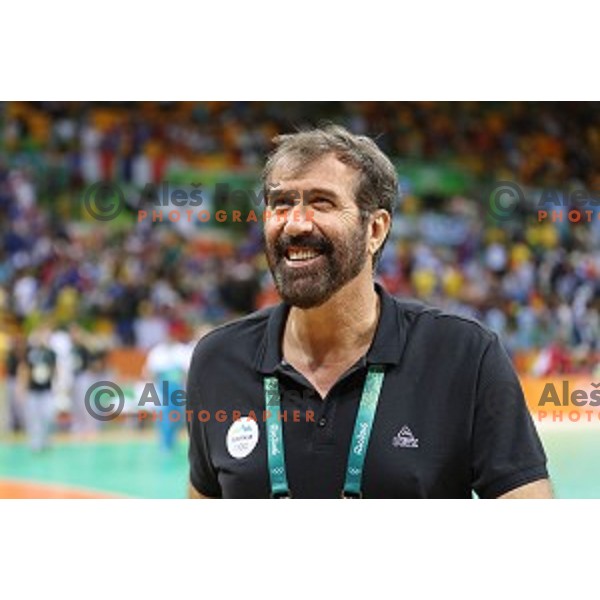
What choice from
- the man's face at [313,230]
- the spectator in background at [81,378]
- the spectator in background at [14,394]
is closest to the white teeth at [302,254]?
the man's face at [313,230]

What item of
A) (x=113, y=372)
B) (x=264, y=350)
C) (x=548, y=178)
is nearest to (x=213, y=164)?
(x=113, y=372)

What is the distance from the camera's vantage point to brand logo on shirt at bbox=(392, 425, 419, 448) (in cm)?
250

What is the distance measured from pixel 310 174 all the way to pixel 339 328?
395 mm

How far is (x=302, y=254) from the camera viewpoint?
258 cm

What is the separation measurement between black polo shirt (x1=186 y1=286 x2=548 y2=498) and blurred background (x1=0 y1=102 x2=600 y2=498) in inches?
286

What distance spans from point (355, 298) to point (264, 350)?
26 cm

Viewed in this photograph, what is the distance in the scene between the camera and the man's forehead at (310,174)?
8.46ft

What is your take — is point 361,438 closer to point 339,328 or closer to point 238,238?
point 339,328

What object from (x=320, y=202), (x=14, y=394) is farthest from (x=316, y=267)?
(x=14, y=394)

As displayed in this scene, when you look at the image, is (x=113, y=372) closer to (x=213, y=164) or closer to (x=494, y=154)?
(x=213, y=164)

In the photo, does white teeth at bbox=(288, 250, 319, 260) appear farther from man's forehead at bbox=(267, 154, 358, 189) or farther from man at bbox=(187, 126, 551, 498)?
man's forehead at bbox=(267, 154, 358, 189)

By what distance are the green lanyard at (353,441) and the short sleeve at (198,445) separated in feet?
0.73

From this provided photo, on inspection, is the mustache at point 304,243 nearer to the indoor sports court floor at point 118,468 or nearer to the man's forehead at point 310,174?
the man's forehead at point 310,174

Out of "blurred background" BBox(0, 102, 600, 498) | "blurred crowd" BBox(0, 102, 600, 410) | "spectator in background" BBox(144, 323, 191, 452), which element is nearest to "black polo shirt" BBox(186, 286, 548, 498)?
"spectator in background" BBox(144, 323, 191, 452)
